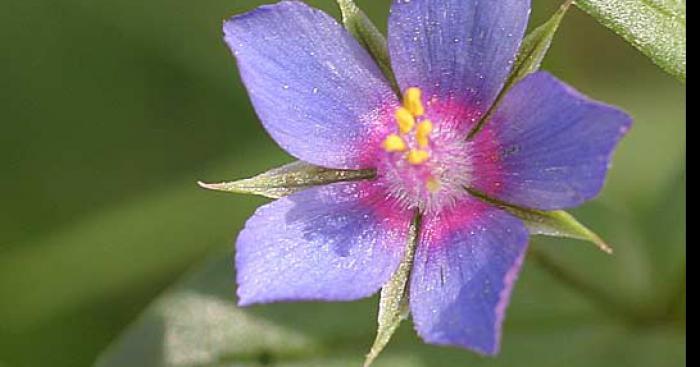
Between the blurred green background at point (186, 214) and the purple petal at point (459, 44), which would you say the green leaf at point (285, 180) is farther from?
the blurred green background at point (186, 214)

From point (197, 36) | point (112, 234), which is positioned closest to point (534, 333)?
point (112, 234)

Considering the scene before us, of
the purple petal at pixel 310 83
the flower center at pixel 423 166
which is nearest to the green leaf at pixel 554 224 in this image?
the flower center at pixel 423 166

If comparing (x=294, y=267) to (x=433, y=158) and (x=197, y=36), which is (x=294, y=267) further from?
(x=197, y=36)

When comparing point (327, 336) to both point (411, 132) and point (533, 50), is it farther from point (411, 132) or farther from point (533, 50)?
point (533, 50)

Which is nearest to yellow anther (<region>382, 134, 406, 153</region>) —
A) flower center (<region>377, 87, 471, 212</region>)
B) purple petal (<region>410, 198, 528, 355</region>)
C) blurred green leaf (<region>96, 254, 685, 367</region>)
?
flower center (<region>377, 87, 471, 212</region>)

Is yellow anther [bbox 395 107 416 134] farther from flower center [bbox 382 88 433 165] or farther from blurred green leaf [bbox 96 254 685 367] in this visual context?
blurred green leaf [bbox 96 254 685 367]

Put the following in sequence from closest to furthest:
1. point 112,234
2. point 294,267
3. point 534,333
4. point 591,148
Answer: point 591,148 < point 294,267 < point 534,333 < point 112,234
